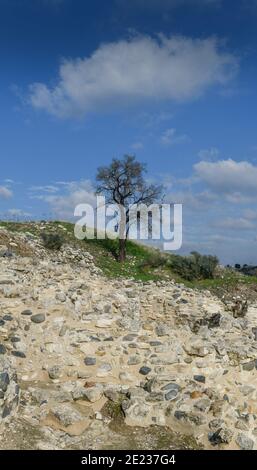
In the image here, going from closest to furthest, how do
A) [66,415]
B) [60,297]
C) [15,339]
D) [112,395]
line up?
[66,415] → [112,395] → [15,339] → [60,297]

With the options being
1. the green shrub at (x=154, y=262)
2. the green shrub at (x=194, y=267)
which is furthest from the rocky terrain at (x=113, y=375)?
the green shrub at (x=154, y=262)

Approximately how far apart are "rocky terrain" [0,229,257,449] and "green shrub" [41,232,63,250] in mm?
17116

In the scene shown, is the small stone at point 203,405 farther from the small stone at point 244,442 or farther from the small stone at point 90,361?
the small stone at point 90,361

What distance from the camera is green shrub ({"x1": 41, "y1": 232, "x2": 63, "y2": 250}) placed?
2738cm

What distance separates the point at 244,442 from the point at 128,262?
968 inches

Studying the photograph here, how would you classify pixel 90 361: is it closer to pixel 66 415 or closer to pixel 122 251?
pixel 66 415

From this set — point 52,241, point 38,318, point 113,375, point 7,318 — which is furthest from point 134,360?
point 52,241

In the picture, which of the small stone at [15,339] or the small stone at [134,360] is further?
the small stone at [15,339]

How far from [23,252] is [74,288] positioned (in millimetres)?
13427

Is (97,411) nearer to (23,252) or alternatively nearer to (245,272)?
(23,252)

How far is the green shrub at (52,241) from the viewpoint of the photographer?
27.4m

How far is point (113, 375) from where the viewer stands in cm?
730

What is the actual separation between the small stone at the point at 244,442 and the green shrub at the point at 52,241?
71.9 ft

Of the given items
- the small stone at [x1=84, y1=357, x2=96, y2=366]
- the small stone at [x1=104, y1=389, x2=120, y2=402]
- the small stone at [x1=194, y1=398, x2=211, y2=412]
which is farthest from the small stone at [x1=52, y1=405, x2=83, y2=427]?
the small stone at [x1=194, y1=398, x2=211, y2=412]
